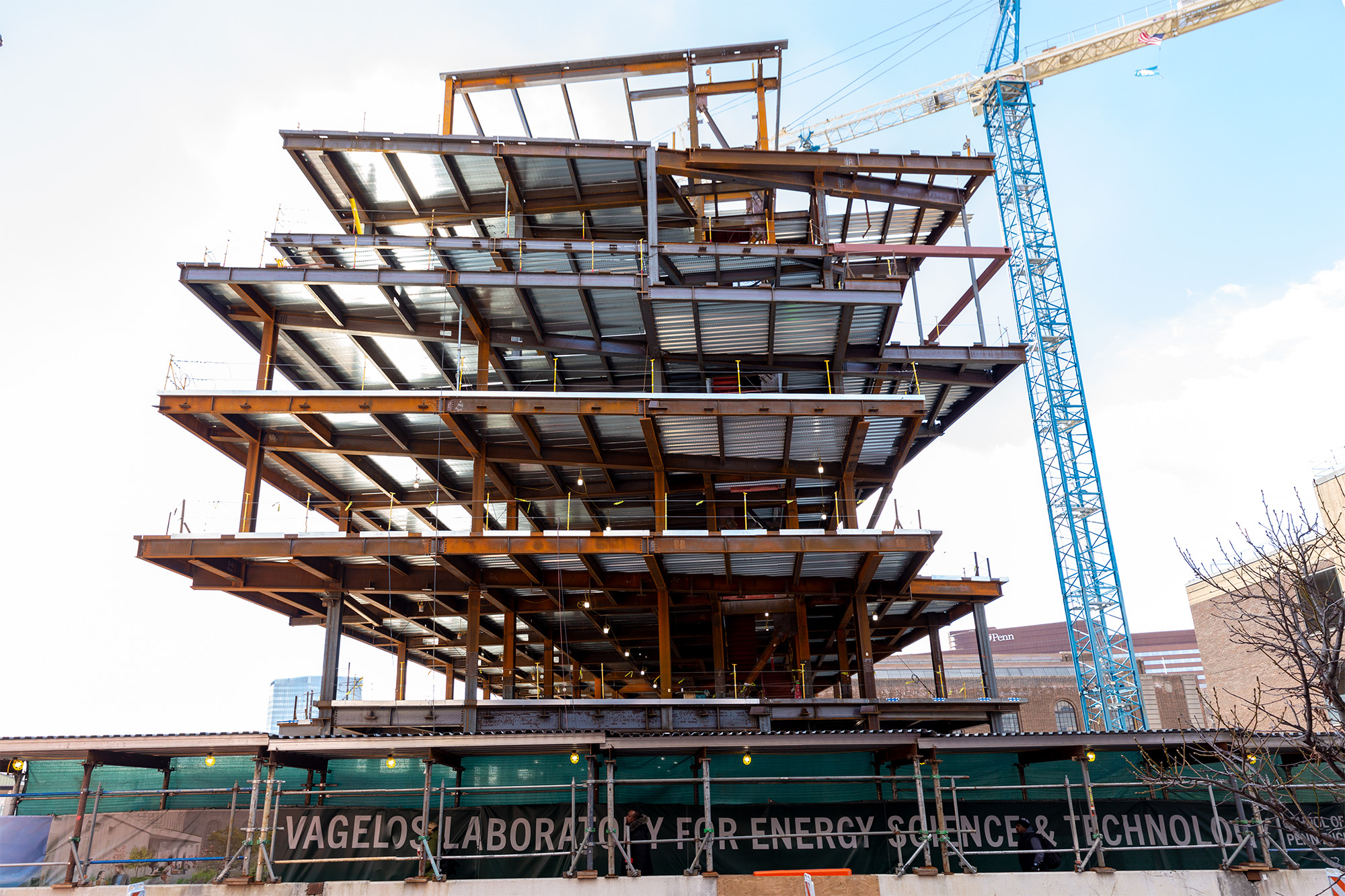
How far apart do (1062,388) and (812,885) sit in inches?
2209

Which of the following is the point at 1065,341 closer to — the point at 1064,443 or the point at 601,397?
the point at 1064,443

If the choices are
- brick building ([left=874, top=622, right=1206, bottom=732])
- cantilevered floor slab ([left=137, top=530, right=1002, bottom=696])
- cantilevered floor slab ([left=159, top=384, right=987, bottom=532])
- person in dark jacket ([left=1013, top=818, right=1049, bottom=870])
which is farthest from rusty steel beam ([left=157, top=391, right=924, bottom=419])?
person in dark jacket ([left=1013, top=818, right=1049, bottom=870])

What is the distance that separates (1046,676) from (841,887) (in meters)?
69.1

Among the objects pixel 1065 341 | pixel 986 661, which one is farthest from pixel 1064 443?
pixel 986 661

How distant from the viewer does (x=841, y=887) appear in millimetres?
16219

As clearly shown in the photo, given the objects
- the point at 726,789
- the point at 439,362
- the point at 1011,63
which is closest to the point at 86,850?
the point at 726,789

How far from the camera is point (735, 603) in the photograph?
109 ft

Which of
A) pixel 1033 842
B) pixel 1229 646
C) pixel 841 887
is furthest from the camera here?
pixel 1229 646

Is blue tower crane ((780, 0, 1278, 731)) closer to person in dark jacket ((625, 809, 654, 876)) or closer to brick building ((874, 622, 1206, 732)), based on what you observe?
brick building ((874, 622, 1206, 732))

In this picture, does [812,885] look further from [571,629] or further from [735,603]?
[571,629]

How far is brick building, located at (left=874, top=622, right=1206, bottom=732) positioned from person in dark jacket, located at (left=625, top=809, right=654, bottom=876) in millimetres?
18552

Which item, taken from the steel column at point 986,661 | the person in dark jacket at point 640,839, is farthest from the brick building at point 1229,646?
the person in dark jacket at point 640,839

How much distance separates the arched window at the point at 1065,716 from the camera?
73562 millimetres

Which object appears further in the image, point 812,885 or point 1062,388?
point 1062,388
